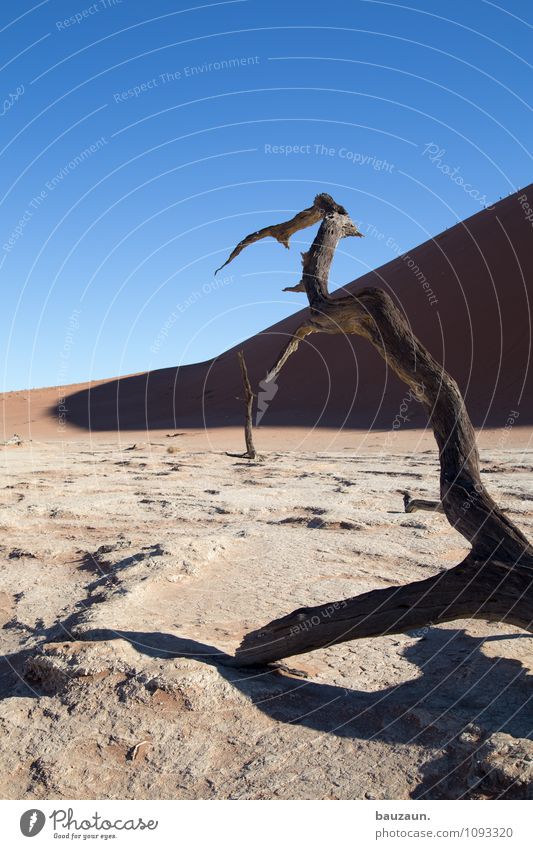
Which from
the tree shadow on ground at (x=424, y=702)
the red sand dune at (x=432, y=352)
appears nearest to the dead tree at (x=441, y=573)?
the tree shadow on ground at (x=424, y=702)

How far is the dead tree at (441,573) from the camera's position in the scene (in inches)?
142

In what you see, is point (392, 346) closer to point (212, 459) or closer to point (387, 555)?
point (387, 555)

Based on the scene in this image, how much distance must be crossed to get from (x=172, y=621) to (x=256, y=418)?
23141 millimetres

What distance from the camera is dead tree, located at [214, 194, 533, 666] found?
142 inches

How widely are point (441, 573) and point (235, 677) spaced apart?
1.24 m

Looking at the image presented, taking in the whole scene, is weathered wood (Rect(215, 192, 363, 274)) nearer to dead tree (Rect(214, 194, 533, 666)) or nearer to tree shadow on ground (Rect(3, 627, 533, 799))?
dead tree (Rect(214, 194, 533, 666))

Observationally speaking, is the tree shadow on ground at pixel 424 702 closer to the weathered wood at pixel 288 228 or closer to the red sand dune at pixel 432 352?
the weathered wood at pixel 288 228

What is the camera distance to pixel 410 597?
3740mm

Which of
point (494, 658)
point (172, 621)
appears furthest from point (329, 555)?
point (494, 658)

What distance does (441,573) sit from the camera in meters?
3.66

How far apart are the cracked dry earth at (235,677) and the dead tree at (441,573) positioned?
327mm
